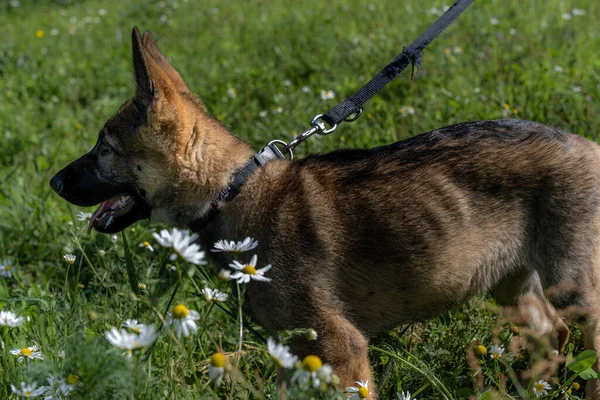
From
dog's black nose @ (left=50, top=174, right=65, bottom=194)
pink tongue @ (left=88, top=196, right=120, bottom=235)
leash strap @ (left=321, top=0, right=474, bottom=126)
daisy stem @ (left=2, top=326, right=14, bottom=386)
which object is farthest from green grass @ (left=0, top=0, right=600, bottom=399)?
leash strap @ (left=321, top=0, right=474, bottom=126)

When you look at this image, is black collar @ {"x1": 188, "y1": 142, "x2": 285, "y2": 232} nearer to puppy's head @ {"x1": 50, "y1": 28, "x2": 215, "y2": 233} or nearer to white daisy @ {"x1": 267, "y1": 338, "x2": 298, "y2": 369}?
puppy's head @ {"x1": 50, "y1": 28, "x2": 215, "y2": 233}

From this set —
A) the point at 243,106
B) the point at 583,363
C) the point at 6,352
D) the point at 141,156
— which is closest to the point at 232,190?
the point at 141,156

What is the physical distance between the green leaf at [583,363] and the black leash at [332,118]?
1.40 m

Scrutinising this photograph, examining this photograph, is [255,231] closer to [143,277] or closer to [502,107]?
[143,277]

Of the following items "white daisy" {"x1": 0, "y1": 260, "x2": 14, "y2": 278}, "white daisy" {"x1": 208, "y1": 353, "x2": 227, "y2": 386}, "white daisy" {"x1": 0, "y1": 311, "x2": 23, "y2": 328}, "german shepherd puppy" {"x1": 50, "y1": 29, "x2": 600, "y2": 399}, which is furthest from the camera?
"white daisy" {"x1": 0, "y1": 260, "x2": 14, "y2": 278}

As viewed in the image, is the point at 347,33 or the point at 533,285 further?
the point at 347,33

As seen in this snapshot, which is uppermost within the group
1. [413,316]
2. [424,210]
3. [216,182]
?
[216,182]

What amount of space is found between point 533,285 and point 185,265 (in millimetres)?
1802

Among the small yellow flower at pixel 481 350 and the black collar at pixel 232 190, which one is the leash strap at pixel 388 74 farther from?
the small yellow flower at pixel 481 350

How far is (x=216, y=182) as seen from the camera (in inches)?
116

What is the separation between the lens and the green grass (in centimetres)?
292

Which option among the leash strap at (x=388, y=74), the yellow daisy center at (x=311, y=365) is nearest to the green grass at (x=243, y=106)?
the yellow daisy center at (x=311, y=365)

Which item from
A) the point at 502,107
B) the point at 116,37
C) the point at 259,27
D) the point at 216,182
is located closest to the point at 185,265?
the point at 216,182

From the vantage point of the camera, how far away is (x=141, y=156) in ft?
9.71
